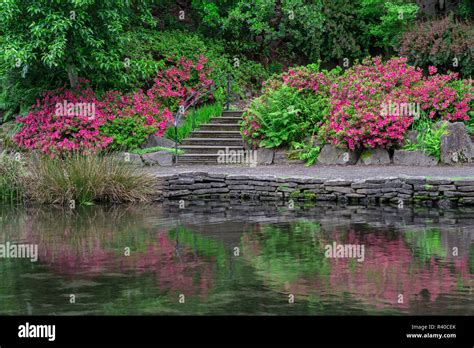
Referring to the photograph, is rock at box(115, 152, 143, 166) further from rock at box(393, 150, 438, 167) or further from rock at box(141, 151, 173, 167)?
rock at box(393, 150, 438, 167)

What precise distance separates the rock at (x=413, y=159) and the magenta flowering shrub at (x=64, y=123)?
6.45 meters

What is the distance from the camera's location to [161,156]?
784 inches

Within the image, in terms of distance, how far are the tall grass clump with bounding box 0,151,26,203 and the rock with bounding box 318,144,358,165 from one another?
6434mm

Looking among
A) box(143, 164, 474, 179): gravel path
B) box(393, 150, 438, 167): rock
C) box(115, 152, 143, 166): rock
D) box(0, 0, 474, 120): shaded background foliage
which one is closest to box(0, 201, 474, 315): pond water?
box(143, 164, 474, 179): gravel path

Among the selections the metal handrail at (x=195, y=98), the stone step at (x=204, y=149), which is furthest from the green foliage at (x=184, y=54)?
the stone step at (x=204, y=149)

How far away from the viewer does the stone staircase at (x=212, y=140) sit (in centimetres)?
1997

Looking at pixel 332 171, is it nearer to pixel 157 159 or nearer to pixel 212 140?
pixel 212 140

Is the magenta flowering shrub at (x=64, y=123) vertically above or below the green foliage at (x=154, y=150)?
above

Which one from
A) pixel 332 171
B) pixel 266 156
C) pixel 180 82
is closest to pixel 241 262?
pixel 332 171

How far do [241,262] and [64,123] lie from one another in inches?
409

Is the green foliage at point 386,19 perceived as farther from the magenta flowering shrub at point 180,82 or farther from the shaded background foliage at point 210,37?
the magenta flowering shrub at point 180,82

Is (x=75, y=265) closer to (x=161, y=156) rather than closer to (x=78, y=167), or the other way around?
(x=78, y=167)

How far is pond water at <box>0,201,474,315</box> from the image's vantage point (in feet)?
27.9

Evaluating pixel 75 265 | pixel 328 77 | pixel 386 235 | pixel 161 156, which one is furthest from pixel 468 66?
pixel 75 265
